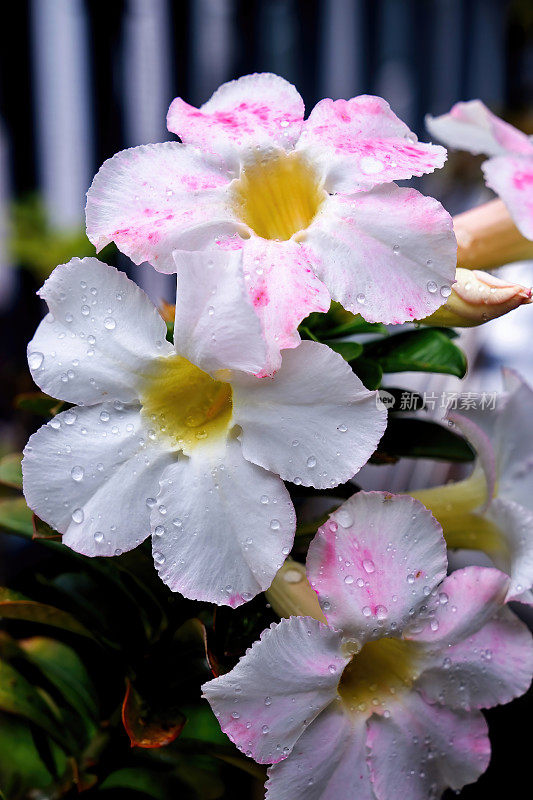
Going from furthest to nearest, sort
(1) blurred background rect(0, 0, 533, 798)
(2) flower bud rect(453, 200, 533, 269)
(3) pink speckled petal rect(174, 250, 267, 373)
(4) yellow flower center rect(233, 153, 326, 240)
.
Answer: (1) blurred background rect(0, 0, 533, 798) < (2) flower bud rect(453, 200, 533, 269) < (4) yellow flower center rect(233, 153, 326, 240) < (3) pink speckled petal rect(174, 250, 267, 373)

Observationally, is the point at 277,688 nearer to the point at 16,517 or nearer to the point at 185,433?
the point at 185,433

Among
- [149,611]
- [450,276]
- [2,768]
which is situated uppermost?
[450,276]

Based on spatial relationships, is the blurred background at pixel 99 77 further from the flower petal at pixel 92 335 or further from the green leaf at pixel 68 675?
the flower petal at pixel 92 335

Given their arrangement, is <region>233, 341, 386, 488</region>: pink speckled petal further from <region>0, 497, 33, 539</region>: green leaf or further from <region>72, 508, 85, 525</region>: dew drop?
<region>0, 497, 33, 539</region>: green leaf

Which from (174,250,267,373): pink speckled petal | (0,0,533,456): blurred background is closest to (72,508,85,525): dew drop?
(174,250,267,373): pink speckled petal

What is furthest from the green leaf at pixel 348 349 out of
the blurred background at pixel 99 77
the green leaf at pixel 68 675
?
the blurred background at pixel 99 77

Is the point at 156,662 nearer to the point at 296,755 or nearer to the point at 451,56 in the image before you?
the point at 296,755

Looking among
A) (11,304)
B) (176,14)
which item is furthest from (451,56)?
(11,304)

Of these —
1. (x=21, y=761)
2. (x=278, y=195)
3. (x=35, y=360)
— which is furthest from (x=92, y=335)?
(x=21, y=761)
